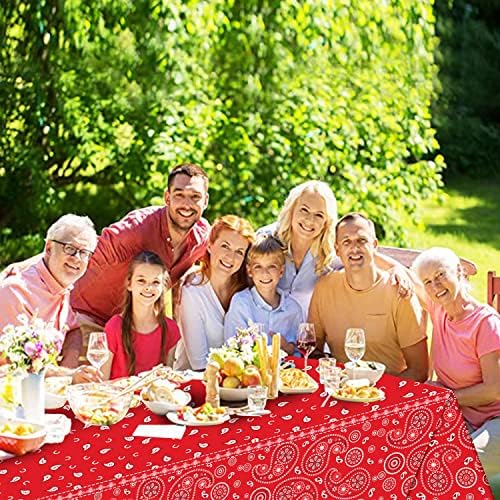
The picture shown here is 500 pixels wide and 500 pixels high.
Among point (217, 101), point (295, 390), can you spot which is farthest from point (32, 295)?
point (217, 101)

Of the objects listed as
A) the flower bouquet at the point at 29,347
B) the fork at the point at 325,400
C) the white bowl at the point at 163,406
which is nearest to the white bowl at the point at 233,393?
the white bowl at the point at 163,406

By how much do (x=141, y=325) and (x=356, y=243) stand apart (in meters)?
0.91

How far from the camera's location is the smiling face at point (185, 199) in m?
5.03

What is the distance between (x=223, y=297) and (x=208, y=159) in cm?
348

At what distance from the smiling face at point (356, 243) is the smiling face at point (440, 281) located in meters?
0.29

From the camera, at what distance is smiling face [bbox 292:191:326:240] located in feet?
16.1

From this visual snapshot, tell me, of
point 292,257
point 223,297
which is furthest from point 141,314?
point 292,257

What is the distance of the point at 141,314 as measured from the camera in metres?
4.40

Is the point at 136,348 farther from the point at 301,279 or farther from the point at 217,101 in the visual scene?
the point at 217,101

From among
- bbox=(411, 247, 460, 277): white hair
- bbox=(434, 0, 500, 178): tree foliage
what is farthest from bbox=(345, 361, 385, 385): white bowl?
bbox=(434, 0, 500, 178): tree foliage

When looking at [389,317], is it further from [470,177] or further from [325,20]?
[470,177]

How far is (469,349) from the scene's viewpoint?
4465 millimetres

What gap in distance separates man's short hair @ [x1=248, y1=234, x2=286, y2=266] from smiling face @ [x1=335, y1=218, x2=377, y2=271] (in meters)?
0.24

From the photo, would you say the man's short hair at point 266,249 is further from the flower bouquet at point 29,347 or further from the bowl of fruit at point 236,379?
the flower bouquet at point 29,347
